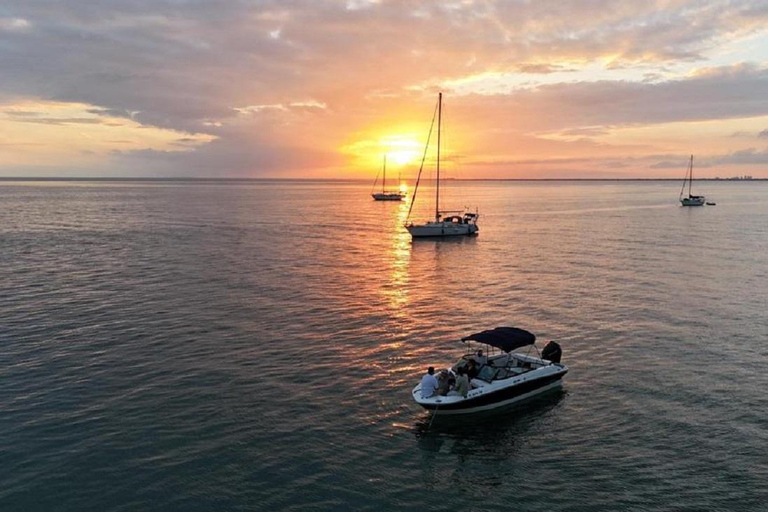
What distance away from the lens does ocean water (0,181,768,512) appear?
71.6 ft

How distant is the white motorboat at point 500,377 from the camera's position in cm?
2767

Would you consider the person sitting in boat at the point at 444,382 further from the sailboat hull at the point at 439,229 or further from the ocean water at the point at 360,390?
the sailboat hull at the point at 439,229

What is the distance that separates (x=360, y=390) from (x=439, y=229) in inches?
2952

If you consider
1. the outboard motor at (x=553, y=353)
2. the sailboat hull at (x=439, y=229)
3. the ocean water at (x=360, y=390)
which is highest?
the sailboat hull at (x=439, y=229)

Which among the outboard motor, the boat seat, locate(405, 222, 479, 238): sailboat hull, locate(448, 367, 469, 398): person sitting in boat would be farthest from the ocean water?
locate(405, 222, 479, 238): sailboat hull

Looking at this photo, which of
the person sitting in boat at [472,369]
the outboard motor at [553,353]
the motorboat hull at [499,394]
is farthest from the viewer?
the outboard motor at [553,353]

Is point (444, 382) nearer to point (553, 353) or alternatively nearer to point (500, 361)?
point (500, 361)

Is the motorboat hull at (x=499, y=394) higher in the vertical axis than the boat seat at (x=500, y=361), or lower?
lower

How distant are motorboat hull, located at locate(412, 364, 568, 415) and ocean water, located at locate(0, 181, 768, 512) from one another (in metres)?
0.65

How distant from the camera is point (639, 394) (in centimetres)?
3025

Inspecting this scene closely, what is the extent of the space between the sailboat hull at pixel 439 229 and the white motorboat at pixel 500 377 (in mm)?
69664

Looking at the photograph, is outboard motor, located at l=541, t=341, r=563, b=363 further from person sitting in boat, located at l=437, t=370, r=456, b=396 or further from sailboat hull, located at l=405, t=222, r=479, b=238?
sailboat hull, located at l=405, t=222, r=479, b=238

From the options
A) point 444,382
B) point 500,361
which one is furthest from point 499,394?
point 500,361

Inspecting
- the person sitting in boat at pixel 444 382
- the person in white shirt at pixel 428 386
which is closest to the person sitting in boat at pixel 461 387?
the person sitting in boat at pixel 444 382
